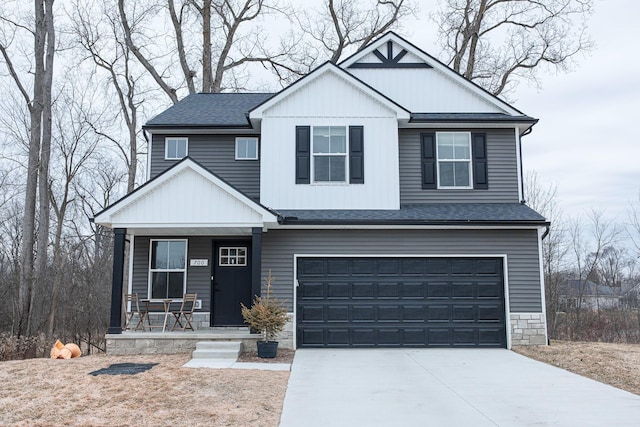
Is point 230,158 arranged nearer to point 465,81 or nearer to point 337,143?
point 337,143

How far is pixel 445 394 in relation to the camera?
7.35m

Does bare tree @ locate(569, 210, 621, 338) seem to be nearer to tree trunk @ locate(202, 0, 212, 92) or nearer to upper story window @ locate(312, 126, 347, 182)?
upper story window @ locate(312, 126, 347, 182)

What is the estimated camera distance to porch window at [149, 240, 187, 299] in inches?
488

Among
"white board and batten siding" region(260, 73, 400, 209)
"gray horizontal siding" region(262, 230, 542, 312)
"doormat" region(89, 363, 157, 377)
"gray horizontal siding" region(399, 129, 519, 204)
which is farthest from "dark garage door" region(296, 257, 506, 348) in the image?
"doormat" region(89, 363, 157, 377)

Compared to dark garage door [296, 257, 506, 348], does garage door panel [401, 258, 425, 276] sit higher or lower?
higher

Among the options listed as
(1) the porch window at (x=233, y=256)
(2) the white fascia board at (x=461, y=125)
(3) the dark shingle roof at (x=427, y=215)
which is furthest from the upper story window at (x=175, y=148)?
(2) the white fascia board at (x=461, y=125)

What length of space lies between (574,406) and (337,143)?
7601 mm

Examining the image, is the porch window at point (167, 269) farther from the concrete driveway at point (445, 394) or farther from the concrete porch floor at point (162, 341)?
the concrete driveway at point (445, 394)

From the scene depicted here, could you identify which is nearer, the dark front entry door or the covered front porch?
the covered front porch

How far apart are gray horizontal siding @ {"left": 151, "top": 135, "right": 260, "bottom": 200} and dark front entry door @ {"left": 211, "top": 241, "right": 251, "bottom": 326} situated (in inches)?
60.9

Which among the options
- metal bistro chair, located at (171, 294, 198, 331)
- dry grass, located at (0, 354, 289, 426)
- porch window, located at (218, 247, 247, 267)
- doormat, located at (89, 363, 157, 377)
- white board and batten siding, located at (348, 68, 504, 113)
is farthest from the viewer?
white board and batten siding, located at (348, 68, 504, 113)

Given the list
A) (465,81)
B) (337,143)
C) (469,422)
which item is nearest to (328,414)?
(469,422)

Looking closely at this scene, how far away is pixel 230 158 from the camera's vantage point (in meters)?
13.5

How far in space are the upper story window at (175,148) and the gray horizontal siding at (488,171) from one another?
17.4 ft
